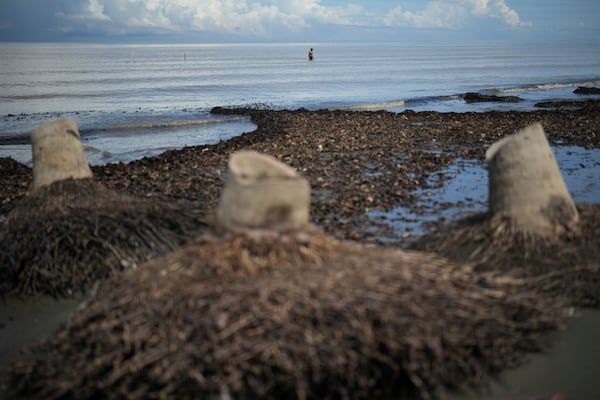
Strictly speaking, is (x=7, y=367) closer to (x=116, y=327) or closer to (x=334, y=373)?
(x=116, y=327)

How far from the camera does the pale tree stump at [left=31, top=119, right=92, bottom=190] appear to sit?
9.47m

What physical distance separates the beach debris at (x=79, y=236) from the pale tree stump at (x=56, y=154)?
1.30ft

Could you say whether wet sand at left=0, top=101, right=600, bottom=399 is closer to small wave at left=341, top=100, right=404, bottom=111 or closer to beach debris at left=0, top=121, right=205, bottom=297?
beach debris at left=0, top=121, right=205, bottom=297

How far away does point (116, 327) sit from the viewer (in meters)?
4.88

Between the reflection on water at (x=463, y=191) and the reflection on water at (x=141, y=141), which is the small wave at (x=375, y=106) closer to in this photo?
the reflection on water at (x=141, y=141)

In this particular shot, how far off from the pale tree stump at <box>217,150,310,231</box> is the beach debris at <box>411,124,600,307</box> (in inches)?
96.5

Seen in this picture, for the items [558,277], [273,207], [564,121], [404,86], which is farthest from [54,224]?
[404,86]

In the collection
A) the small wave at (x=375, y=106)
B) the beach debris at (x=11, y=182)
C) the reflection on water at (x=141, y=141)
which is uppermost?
the small wave at (x=375, y=106)

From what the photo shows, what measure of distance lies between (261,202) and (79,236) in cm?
353

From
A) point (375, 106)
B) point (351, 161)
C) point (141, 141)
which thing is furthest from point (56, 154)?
point (375, 106)

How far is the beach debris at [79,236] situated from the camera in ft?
24.3

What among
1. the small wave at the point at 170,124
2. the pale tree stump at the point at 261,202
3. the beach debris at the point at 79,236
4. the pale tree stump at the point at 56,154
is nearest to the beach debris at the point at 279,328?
the pale tree stump at the point at 261,202

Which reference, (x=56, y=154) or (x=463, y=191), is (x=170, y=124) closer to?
(x=56, y=154)

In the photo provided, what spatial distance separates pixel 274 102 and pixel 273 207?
3530 centimetres
